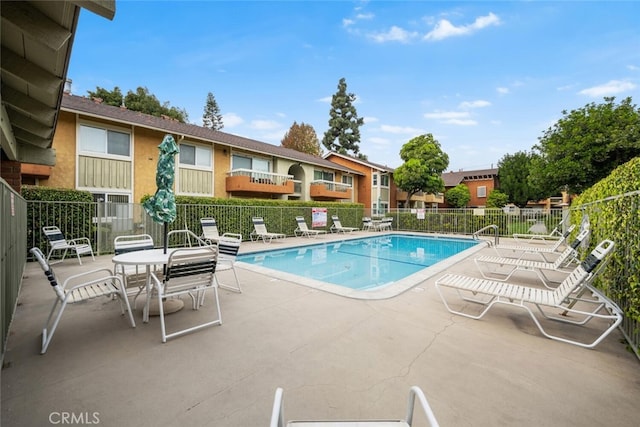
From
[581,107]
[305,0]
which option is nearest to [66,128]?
[305,0]

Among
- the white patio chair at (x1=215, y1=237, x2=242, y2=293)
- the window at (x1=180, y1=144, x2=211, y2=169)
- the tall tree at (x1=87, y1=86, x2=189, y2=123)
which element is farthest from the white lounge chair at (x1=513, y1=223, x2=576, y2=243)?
the tall tree at (x1=87, y1=86, x2=189, y2=123)

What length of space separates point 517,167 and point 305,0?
30.3 m

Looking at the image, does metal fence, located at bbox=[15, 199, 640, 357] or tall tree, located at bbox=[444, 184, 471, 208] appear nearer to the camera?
metal fence, located at bbox=[15, 199, 640, 357]

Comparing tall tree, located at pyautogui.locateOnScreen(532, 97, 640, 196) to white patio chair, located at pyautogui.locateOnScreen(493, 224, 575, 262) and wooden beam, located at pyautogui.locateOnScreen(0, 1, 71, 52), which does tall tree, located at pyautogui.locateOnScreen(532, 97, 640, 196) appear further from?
wooden beam, located at pyautogui.locateOnScreen(0, 1, 71, 52)

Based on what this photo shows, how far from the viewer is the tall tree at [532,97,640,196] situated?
15.3m

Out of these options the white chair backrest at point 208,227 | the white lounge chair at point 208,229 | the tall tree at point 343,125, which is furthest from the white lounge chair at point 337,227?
the tall tree at point 343,125

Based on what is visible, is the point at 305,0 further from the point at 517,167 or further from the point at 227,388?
the point at 517,167

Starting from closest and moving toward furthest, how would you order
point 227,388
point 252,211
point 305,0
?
point 227,388, point 305,0, point 252,211

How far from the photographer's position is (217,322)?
11.4 ft

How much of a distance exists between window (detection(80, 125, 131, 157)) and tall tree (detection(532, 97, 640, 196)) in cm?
2461

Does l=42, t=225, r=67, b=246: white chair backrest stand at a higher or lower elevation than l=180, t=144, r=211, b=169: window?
lower

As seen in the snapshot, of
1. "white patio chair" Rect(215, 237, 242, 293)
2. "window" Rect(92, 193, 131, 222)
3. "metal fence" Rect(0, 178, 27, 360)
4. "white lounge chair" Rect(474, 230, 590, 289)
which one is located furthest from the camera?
"window" Rect(92, 193, 131, 222)

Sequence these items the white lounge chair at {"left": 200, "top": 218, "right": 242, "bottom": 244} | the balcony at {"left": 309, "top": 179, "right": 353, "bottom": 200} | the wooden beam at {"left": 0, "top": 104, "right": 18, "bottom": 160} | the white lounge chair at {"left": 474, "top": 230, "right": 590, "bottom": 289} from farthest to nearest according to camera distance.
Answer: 1. the balcony at {"left": 309, "top": 179, "right": 353, "bottom": 200}
2. the white lounge chair at {"left": 200, "top": 218, "right": 242, "bottom": 244}
3. the white lounge chair at {"left": 474, "top": 230, "right": 590, "bottom": 289}
4. the wooden beam at {"left": 0, "top": 104, "right": 18, "bottom": 160}

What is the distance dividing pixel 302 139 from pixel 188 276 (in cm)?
3717
